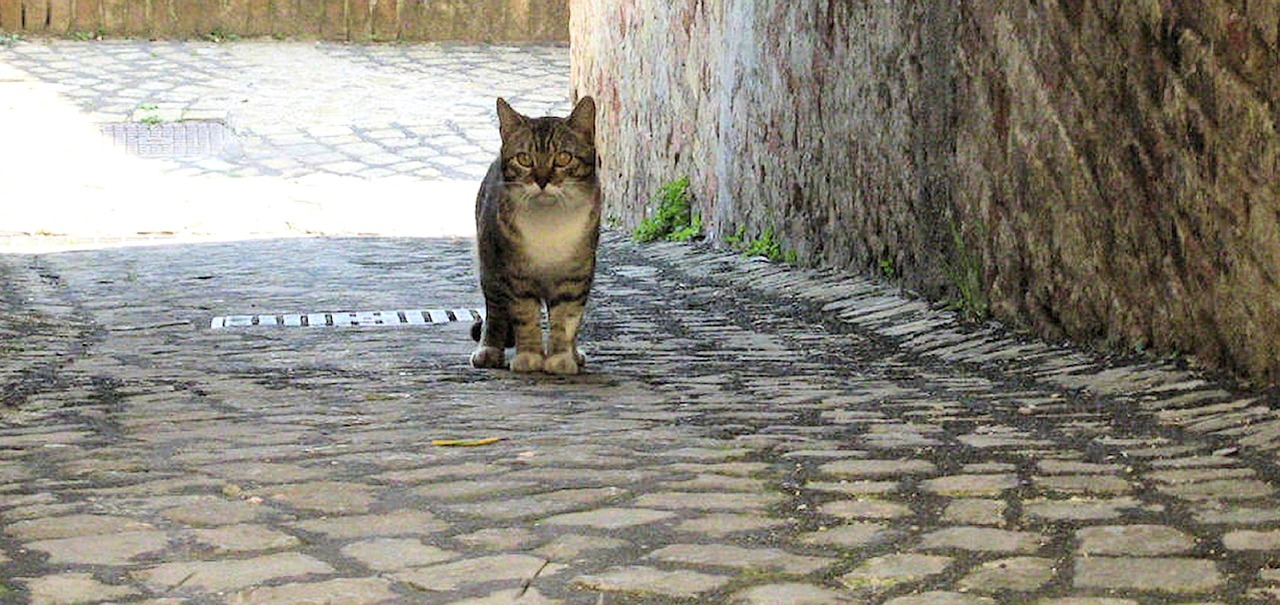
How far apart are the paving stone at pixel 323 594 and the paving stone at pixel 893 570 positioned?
686mm

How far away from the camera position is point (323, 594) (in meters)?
2.56

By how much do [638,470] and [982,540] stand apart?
81 centimetres

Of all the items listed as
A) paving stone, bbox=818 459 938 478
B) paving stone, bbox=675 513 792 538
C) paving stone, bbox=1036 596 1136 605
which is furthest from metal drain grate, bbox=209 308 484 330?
paving stone, bbox=1036 596 1136 605

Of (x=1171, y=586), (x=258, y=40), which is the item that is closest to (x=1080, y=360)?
(x=1171, y=586)

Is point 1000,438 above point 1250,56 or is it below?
below

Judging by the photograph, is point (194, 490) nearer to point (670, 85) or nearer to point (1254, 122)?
point (1254, 122)

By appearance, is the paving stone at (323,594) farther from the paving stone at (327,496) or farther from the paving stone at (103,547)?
the paving stone at (327,496)

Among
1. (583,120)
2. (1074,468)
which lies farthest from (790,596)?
(583,120)

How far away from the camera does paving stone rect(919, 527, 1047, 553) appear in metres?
2.82

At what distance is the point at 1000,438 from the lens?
3.81 meters

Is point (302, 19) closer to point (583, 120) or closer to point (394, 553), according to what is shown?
point (583, 120)

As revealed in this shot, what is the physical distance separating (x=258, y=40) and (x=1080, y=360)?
14.2 metres

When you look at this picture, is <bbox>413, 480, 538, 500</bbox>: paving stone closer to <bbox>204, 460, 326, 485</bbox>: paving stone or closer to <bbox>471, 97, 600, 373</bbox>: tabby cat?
<bbox>204, 460, 326, 485</bbox>: paving stone

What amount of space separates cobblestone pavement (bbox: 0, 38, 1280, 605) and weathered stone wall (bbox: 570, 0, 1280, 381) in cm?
19
